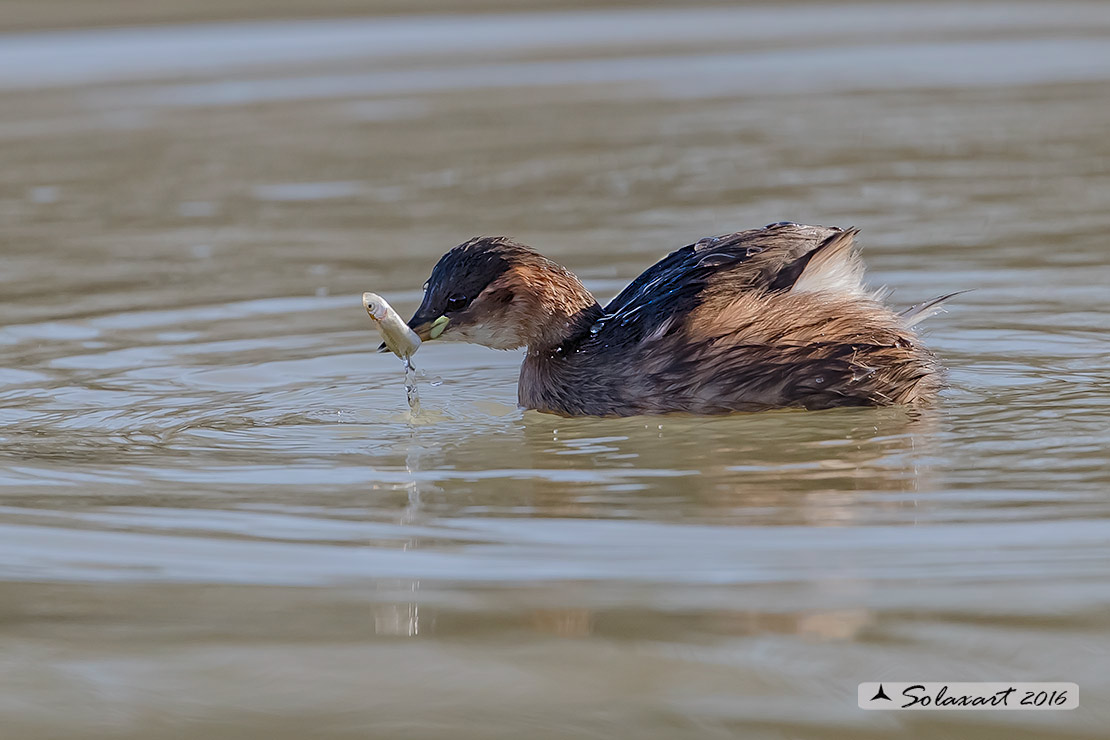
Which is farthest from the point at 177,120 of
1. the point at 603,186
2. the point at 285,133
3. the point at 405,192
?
the point at 603,186

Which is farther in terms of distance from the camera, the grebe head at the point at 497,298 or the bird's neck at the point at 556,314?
the bird's neck at the point at 556,314

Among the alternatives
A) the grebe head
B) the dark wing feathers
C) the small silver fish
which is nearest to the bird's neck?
the grebe head

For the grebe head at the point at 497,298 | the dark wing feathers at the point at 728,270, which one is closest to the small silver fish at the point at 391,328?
the grebe head at the point at 497,298

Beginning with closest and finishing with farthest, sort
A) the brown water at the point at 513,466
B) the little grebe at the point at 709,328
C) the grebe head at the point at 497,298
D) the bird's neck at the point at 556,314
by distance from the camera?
the brown water at the point at 513,466
the little grebe at the point at 709,328
the grebe head at the point at 497,298
the bird's neck at the point at 556,314

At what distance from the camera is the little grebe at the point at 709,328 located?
5.96 meters

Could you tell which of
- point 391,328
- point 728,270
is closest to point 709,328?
point 728,270

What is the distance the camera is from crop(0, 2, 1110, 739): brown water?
12.4ft

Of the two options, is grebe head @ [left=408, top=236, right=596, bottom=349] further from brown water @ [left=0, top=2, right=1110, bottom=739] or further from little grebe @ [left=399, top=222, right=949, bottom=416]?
brown water @ [left=0, top=2, right=1110, bottom=739]

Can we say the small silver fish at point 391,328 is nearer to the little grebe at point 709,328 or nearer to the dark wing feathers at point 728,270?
the little grebe at point 709,328

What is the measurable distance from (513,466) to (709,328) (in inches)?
34.4

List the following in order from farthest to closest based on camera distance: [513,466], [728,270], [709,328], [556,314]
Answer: [556,314] → [728,270] → [709,328] → [513,466]

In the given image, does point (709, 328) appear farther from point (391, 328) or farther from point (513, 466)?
point (391, 328)

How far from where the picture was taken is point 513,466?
5621 millimetres

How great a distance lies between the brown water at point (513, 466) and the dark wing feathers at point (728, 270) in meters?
0.40
